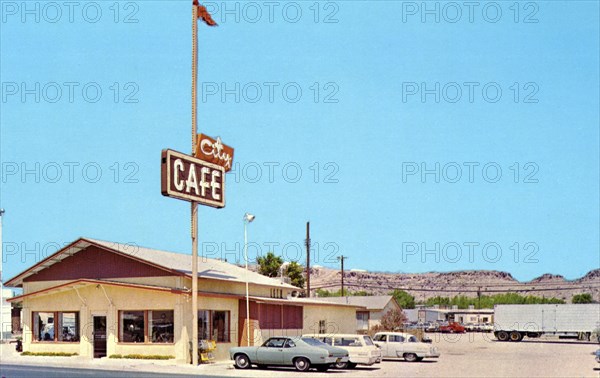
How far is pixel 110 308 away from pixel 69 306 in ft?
8.88

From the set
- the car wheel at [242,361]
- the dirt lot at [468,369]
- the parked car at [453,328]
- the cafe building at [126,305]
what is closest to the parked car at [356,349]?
the dirt lot at [468,369]

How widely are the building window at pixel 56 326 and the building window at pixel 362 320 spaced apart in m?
39.0

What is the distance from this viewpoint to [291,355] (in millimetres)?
33219

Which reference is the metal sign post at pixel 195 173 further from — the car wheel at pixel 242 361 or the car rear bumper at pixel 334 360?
the car rear bumper at pixel 334 360

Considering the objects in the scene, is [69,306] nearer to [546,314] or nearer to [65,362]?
[65,362]

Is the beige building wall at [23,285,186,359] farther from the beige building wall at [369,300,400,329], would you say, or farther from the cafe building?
the beige building wall at [369,300,400,329]

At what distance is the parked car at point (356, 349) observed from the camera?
1375 inches

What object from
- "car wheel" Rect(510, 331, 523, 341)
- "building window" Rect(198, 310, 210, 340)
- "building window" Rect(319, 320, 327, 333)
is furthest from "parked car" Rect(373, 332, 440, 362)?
"car wheel" Rect(510, 331, 523, 341)

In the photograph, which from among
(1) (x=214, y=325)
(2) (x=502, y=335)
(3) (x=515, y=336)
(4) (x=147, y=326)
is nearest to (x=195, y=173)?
(4) (x=147, y=326)

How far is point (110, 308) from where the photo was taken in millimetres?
39438

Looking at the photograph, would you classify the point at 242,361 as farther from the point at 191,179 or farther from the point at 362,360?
the point at 191,179

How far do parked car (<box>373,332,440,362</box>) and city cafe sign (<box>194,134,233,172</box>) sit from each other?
40.0 feet

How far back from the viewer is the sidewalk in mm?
33312

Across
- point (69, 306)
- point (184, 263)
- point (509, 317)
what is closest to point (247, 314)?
point (184, 263)
